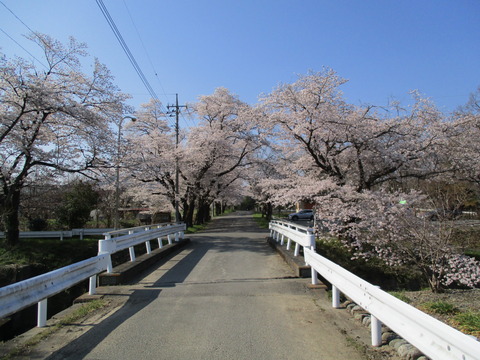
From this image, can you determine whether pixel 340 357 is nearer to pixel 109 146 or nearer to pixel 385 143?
pixel 385 143

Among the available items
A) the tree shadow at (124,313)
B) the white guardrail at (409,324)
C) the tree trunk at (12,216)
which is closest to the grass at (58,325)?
the tree shadow at (124,313)

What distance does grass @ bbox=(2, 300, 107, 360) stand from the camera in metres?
3.90

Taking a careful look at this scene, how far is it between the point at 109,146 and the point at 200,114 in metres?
13.6

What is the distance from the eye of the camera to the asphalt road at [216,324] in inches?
153

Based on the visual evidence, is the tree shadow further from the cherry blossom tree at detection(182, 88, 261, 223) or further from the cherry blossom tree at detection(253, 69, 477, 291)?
the cherry blossom tree at detection(182, 88, 261, 223)

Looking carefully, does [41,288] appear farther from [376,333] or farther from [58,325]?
[376,333]

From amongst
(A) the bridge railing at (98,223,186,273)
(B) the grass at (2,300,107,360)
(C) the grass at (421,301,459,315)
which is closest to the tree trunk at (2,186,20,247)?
(A) the bridge railing at (98,223,186,273)

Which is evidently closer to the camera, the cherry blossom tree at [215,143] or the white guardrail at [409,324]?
the white guardrail at [409,324]

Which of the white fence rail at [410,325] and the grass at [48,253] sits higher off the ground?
the white fence rail at [410,325]

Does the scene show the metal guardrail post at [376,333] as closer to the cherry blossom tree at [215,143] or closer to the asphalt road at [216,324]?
the asphalt road at [216,324]

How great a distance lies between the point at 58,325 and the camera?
485cm

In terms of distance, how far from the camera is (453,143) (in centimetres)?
1399

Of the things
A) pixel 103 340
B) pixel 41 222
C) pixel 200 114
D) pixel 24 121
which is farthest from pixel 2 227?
pixel 103 340

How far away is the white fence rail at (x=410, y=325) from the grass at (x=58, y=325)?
396cm
